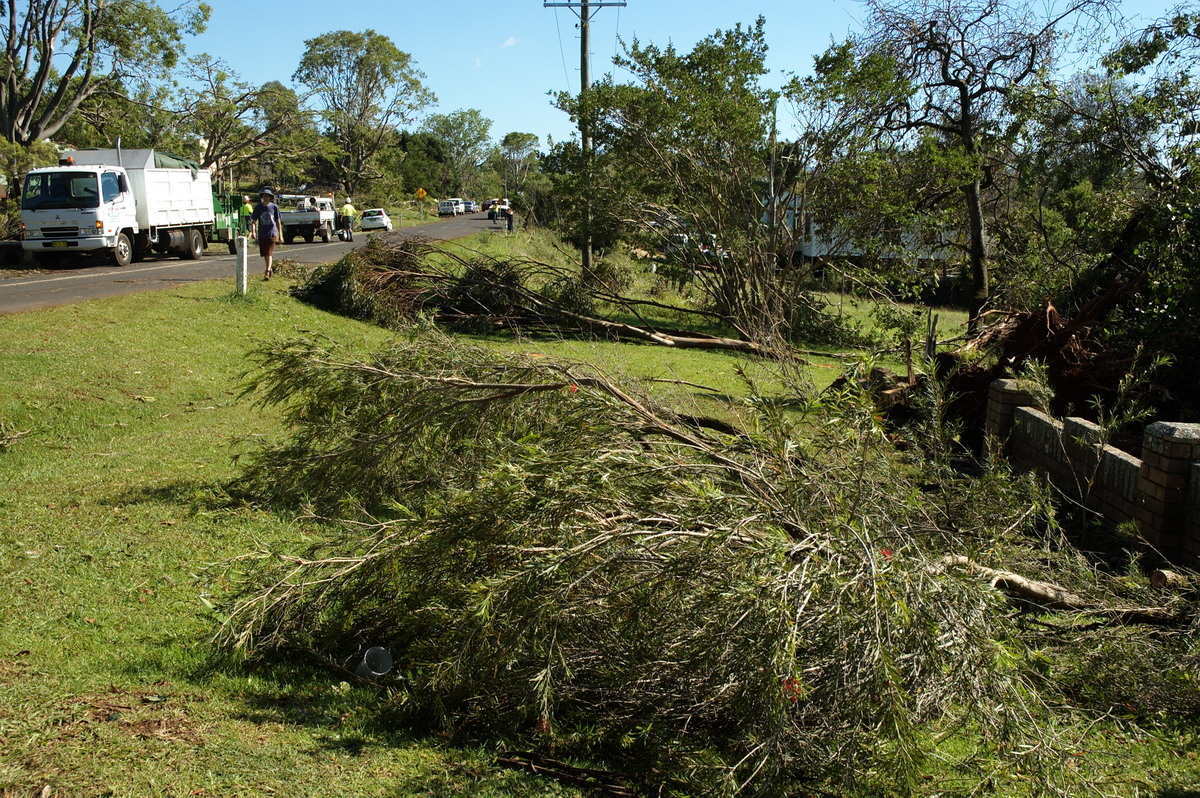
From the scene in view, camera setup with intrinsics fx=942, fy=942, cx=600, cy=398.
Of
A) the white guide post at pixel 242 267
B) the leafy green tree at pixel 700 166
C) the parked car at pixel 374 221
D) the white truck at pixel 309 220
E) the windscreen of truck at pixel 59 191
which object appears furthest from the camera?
the parked car at pixel 374 221

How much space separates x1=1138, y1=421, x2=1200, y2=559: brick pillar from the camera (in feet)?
19.6

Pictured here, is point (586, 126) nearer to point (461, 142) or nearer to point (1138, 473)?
point (1138, 473)

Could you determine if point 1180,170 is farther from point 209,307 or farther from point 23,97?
point 23,97

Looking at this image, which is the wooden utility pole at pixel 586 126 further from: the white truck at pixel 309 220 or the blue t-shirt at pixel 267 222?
the white truck at pixel 309 220

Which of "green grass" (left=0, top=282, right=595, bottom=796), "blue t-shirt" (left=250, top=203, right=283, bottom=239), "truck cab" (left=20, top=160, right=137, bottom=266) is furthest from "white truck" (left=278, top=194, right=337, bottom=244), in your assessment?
"green grass" (left=0, top=282, right=595, bottom=796)

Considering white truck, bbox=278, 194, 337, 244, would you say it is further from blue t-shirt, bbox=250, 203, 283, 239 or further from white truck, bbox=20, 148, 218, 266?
blue t-shirt, bbox=250, 203, 283, 239

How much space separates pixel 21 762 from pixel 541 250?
22903 mm

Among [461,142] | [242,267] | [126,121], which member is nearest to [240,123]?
[126,121]

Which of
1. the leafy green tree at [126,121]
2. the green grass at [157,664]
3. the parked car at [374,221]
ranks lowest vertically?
the green grass at [157,664]

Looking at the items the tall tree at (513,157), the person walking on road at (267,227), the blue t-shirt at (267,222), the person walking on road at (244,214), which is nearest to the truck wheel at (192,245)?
the person walking on road at (244,214)

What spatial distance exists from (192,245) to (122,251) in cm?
391

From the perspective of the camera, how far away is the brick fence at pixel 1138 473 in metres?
5.97

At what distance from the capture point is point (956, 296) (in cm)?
3381

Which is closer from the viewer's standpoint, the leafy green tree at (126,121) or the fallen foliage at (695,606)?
the fallen foliage at (695,606)
